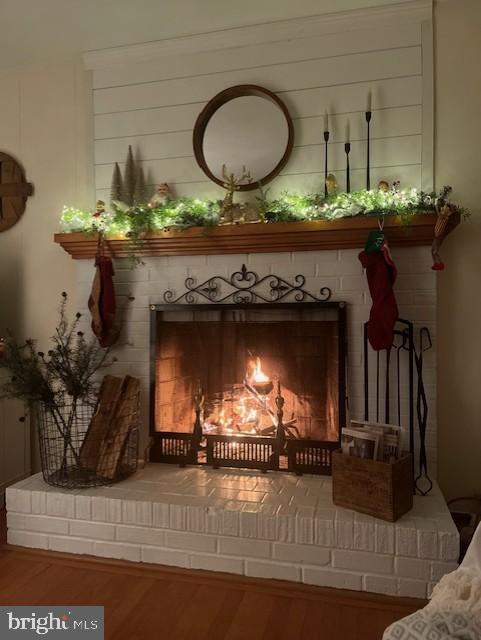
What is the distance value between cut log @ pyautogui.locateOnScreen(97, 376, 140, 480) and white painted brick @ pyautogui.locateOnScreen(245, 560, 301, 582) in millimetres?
783

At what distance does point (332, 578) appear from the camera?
6.32 ft

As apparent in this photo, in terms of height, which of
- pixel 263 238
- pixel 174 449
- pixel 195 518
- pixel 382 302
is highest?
pixel 263 238

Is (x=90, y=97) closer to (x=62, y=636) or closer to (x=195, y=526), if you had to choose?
(x=195, y=526)

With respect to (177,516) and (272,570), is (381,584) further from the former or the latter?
(177,516)

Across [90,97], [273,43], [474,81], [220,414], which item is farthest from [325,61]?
[220,414]

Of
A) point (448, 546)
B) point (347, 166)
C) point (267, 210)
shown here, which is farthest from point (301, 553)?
point (347, 166)

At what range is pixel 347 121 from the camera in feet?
8.28

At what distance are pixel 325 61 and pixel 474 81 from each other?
2.43 ft

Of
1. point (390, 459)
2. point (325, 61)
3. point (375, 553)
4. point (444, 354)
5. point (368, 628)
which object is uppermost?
point (325, 61)

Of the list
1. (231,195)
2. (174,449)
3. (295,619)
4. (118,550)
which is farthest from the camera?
(174,449)

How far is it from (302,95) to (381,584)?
2.30 metres

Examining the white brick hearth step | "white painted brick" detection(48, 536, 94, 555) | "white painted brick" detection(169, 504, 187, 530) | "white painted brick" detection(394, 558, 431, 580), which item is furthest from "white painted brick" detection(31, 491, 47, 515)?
"white painted brick" detection(394, 558, 431, 580)

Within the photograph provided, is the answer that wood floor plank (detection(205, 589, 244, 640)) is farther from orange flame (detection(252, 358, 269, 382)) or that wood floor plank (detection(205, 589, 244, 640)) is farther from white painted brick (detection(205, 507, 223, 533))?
orange flame (detection(252, 358, 269, 382))

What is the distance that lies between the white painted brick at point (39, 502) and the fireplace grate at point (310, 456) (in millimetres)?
1154
